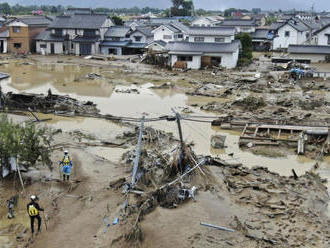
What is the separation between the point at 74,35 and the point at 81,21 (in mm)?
2043

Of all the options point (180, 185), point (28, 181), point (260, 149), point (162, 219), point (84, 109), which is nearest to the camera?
point (162, 219)

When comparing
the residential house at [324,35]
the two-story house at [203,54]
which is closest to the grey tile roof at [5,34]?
the two-story house at [203,54]

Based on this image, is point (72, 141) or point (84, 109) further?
point (84, 109)

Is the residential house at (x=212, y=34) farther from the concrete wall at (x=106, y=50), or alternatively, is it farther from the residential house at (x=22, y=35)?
the residential house at (x=22, y=35)

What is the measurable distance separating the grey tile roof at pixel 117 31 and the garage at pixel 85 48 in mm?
3057

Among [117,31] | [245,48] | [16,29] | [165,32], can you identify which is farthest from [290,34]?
[16,29]

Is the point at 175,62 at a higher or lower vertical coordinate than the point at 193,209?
higher

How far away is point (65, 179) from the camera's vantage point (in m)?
13.4

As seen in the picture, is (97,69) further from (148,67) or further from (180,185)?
(180,185)

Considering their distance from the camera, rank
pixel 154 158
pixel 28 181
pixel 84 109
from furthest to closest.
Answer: pixel 84 109 < pixel 154 158 < pixel 28 181

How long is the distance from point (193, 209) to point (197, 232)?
131 centimetres

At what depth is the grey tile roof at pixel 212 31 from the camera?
4653 centimetres

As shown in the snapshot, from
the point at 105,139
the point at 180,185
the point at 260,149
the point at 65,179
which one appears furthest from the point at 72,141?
the point at 260,149

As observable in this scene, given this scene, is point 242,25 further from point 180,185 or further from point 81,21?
point 180,185
